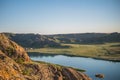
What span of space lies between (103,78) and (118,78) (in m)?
7.19

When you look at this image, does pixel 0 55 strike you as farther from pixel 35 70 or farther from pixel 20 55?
pixel 20 55

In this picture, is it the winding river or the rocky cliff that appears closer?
the rocky cliff

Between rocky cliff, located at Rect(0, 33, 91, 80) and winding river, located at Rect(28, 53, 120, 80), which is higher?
rocky cliff, located at Rect(0, 33, 91, 80)

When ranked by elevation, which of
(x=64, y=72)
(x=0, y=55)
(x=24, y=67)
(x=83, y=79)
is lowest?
(x=83, y=79)

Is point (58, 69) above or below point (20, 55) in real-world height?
below

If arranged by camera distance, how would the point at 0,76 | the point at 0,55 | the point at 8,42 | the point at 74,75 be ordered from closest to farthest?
the point at 0,76 → the point at 0,55 → the point at 8,42 → the point at 74,75

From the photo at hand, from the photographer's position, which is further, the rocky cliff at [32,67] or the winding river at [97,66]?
the winding river at [97,66]

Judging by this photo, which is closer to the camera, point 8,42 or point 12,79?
point 12,79

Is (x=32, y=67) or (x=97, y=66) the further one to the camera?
(x=97, y=66)

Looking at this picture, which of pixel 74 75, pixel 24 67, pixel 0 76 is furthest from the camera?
pixel 74 75

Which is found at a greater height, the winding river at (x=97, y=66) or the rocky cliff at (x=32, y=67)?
the rocky cliff at (x=32, y=67)

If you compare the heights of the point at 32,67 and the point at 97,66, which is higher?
the point at 32,67

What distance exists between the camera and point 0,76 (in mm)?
15469

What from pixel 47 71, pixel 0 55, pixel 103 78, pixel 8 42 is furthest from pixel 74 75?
pixel 103 78
